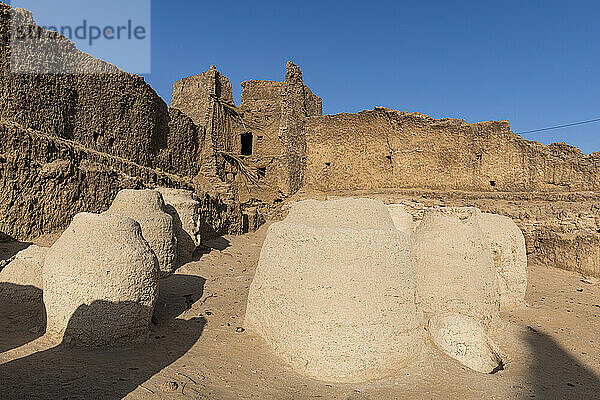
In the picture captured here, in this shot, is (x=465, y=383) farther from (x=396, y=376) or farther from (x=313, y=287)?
(x=313, y=287)

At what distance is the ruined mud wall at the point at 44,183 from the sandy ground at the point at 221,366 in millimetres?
2873

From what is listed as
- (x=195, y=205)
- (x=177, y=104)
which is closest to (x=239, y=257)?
(x=195, y=205)

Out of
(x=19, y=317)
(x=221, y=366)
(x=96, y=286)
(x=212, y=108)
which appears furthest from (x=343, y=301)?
(x=212, y=108)

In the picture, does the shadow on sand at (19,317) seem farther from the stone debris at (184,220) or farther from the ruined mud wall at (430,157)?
the ruined mud wall at (430,157)

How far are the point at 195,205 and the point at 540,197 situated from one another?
37.3ft

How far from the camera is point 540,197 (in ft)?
A: 40.7

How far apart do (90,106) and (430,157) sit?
11852mm

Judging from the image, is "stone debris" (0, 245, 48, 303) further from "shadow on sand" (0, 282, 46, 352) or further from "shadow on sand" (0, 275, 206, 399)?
"shadow on sand" (0, 275, 206, 399)

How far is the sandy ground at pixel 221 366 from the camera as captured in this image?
8.95 ft

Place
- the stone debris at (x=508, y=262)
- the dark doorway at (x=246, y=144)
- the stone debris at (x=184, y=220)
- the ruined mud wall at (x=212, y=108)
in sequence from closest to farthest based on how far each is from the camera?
the stone debris at (x=508, y=262), the stone debris at (x=184, y=220), the ruined mud wall at (x=212, y=108), the dark doorway at (x=246, y=144)

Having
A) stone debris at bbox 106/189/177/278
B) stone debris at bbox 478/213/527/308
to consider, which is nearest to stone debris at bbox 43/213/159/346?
stone debris at bbox 106/189/177/278

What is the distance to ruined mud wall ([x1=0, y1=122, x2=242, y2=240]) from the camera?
6.29 metres

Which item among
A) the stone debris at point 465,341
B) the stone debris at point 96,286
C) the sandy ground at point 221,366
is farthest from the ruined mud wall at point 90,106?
the stone debris at point 465,341

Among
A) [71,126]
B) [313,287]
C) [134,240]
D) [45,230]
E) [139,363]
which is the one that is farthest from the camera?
[71,126]
